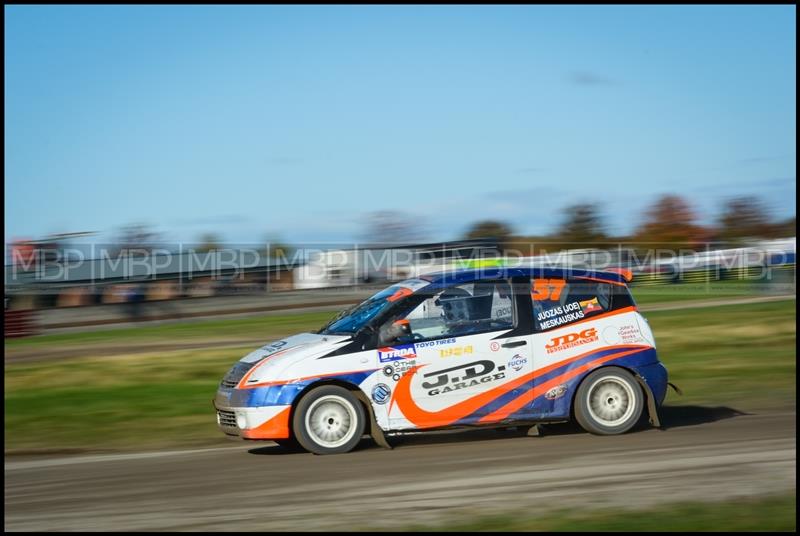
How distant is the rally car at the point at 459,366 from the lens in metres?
8.77

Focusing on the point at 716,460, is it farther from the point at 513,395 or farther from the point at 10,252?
the point at 10,252

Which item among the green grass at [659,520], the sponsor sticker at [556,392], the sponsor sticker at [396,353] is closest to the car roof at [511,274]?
the sponsor sticker at [396,353]

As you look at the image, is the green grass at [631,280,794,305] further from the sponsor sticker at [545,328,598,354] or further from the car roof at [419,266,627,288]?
the sponsor sticker at [545,328,598,354]

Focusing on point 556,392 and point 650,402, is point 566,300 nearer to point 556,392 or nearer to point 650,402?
point 556,392

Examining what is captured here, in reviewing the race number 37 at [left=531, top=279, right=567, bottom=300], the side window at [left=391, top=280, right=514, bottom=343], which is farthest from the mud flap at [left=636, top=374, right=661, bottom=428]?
the side window at [left=391, top=280, right=514, bottom=343]

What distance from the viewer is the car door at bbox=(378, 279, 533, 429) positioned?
352 inches

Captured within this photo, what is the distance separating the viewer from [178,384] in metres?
15.0

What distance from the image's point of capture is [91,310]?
1358 inches

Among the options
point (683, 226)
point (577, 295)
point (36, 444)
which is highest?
point (683, 226)

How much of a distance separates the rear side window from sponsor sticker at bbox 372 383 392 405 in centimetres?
170

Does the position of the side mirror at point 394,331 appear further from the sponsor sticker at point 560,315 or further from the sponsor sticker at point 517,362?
the sponsor sticker at point 560,315

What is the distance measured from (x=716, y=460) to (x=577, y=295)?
7.68ft

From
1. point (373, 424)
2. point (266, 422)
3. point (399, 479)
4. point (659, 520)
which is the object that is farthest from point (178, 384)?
point (659, 520)

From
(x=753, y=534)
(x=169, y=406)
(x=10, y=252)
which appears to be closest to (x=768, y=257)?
(x=10, y=252)
